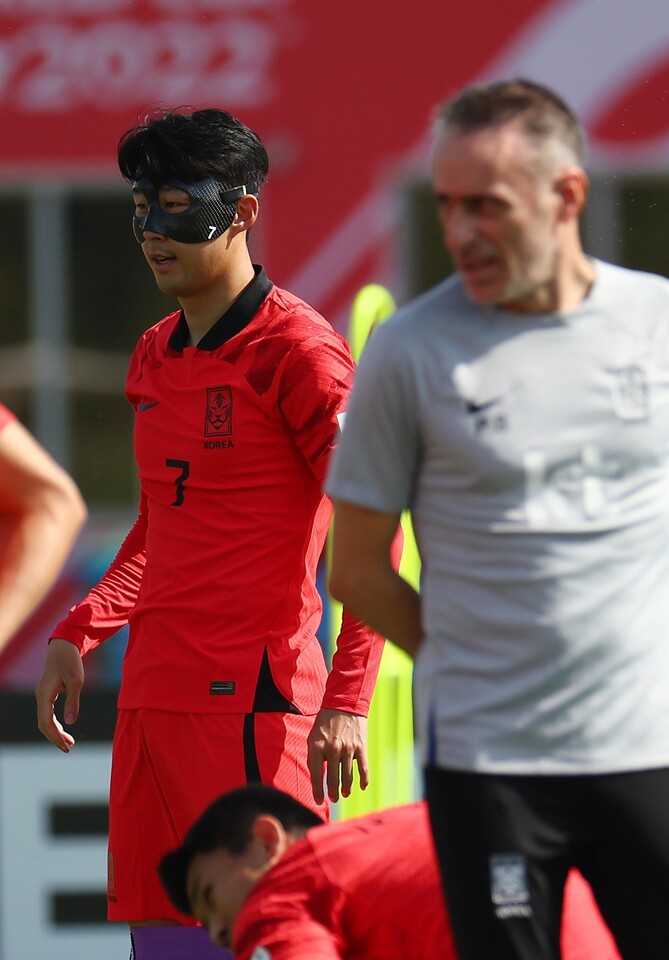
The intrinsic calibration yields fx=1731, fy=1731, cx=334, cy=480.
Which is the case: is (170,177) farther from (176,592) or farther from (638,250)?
(638,250)

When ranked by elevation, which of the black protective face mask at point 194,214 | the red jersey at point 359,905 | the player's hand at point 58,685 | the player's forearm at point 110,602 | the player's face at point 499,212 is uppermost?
the black protective face mask at point 194,214

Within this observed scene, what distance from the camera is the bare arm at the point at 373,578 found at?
2590 mm

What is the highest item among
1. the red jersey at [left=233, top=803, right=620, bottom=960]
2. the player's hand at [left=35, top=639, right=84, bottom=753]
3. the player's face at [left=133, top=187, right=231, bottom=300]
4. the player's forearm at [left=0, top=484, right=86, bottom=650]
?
the player's face at [left=133, top=187, right=231, bottom=300]

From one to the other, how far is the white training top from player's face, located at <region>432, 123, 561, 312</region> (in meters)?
0.07

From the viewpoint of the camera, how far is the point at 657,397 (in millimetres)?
2531

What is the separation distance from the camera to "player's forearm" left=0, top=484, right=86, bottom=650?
2822 mm

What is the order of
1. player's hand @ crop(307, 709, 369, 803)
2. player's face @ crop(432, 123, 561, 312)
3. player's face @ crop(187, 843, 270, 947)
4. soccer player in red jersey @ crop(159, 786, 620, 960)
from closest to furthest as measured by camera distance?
player's face @ crop(432, 123, 561, 312), soccer player in red jersey @ crop(159, 786, 620, 960), player's face @ crop(187, 843, 270, 947), player's hand @ crop(307, 709, 369, 803)

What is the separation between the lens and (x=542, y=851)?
248cm

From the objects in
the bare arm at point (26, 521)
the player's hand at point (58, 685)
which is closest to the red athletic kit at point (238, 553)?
the player's hand at point (58, 685)

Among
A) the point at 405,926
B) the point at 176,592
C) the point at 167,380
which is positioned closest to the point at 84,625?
the point at 176,592

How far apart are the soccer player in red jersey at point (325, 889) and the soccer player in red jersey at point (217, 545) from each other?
1.29 feet

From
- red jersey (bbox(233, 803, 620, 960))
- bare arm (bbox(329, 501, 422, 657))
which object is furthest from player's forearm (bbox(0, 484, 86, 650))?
red jersey (bbox(233, 803, 620, 960))

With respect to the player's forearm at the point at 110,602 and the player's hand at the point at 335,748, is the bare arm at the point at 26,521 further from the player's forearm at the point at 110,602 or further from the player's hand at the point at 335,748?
the player's forearm at the point at 110,602

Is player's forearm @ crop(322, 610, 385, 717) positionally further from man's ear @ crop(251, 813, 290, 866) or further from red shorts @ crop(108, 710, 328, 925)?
man's ear @ crop(251, 813, 290, 866)
